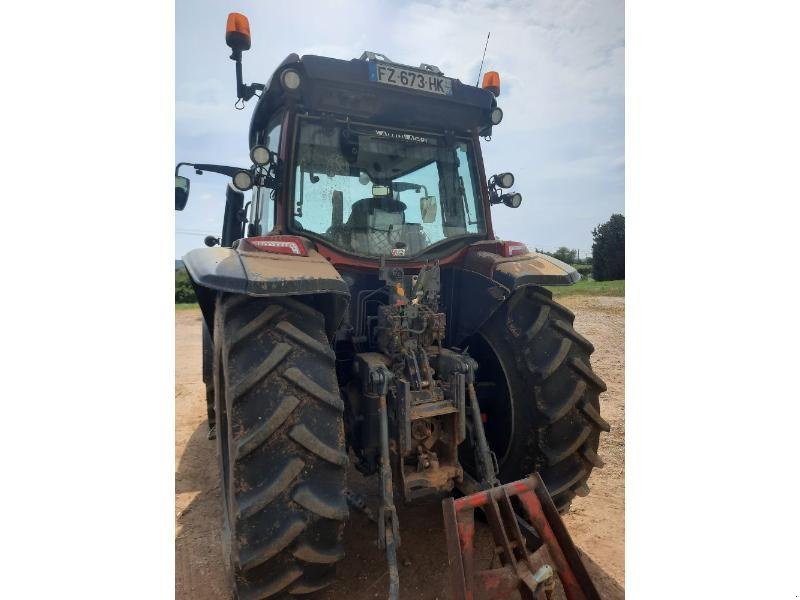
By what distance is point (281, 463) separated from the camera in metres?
1.74

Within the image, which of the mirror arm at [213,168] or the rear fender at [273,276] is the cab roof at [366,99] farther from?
the rear fender at [273,276]

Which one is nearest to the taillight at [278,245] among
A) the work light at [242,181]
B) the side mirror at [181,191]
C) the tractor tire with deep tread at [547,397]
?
the work light at [242,181]

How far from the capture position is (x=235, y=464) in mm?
1714

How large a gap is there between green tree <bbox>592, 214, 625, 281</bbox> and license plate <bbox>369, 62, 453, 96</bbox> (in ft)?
3.77

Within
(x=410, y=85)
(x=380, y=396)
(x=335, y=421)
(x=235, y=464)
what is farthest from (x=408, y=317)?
(x=410, y=85)

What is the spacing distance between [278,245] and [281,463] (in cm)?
96

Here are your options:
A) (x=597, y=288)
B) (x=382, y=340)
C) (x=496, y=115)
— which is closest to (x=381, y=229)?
(x=382, y=340)

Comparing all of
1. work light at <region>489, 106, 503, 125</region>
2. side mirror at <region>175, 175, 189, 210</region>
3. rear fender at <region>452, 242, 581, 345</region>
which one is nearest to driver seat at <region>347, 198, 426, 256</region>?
rear fender at <region>452, 242, 581, 345</region>

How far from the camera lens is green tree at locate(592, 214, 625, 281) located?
2.44 meters

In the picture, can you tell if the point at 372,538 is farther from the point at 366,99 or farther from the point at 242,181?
the point at 366,99

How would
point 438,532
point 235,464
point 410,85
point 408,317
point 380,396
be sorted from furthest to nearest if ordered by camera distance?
point 438,532, point 410,85, point 408,317, point 380,396, point 235,464

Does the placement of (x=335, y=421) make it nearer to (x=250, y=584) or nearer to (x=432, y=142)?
(x=250, y=584)

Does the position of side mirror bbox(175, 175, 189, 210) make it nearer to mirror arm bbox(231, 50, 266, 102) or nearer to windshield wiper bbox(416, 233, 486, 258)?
mirror arm bbox(231, 50, 266, 102)

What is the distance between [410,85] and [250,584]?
241 cm
